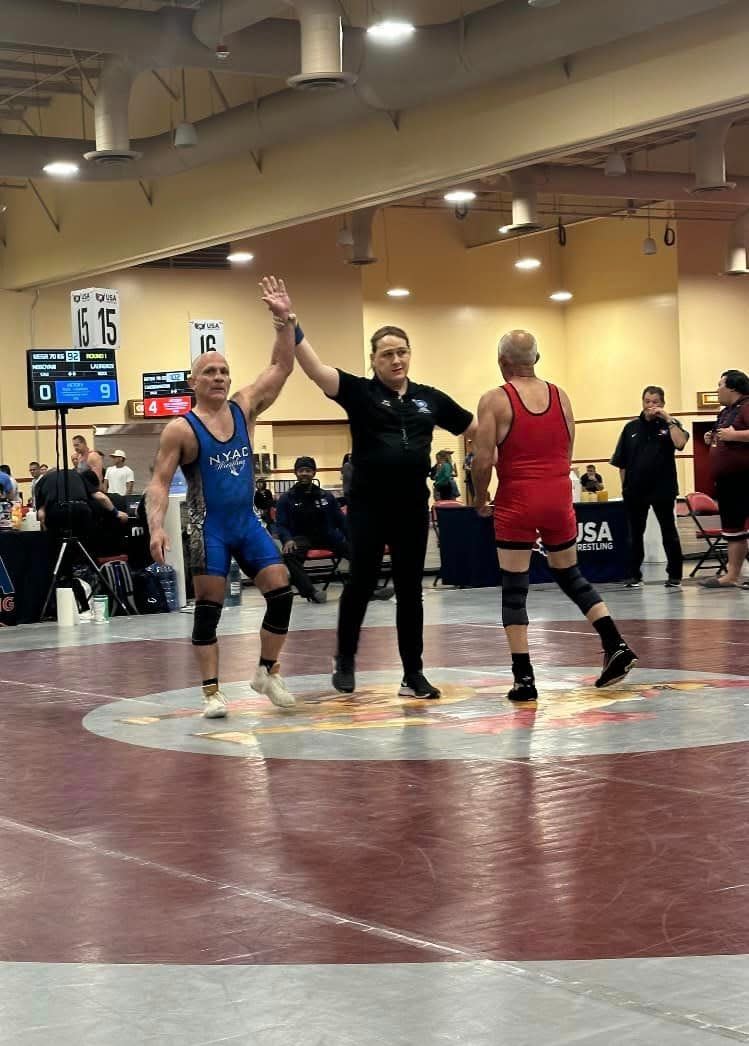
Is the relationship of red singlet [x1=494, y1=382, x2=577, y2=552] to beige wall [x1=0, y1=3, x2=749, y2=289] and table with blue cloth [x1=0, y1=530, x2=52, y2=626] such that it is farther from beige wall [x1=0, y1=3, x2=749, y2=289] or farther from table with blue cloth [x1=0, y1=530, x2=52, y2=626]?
beige wall [x1=0, y1=3, x2=749, y2=289]

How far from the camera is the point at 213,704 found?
21.1ft

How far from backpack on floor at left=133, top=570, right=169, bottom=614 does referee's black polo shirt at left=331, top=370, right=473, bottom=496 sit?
6.92 metres

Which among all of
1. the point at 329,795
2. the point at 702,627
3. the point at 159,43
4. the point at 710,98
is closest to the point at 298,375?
the point at 159,43

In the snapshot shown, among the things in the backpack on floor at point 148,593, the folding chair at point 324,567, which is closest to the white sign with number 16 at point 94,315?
the folding chair at point 324,567

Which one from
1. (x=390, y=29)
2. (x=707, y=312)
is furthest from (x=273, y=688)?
(x=707, y=312)

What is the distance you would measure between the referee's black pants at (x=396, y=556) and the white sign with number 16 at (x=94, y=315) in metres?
14.0

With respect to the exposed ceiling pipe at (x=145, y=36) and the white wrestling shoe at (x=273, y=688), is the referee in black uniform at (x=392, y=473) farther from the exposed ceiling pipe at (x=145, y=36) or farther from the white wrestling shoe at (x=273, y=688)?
the exposed ceiling pipe at (x=145, y=36)

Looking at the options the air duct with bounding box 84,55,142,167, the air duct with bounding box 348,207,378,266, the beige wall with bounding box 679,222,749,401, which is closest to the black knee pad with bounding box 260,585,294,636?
the air duct with bounding box 84,55,142,167

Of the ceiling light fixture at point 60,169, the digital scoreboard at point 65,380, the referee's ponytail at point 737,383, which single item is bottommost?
the referee's ponytail at point 737,383

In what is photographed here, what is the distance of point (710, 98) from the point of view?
46.3 feet

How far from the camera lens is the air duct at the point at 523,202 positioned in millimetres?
23875

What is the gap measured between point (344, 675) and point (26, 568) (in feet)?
21.8

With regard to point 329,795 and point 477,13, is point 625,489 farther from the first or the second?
point 329,795

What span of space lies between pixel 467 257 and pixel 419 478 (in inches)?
1082
